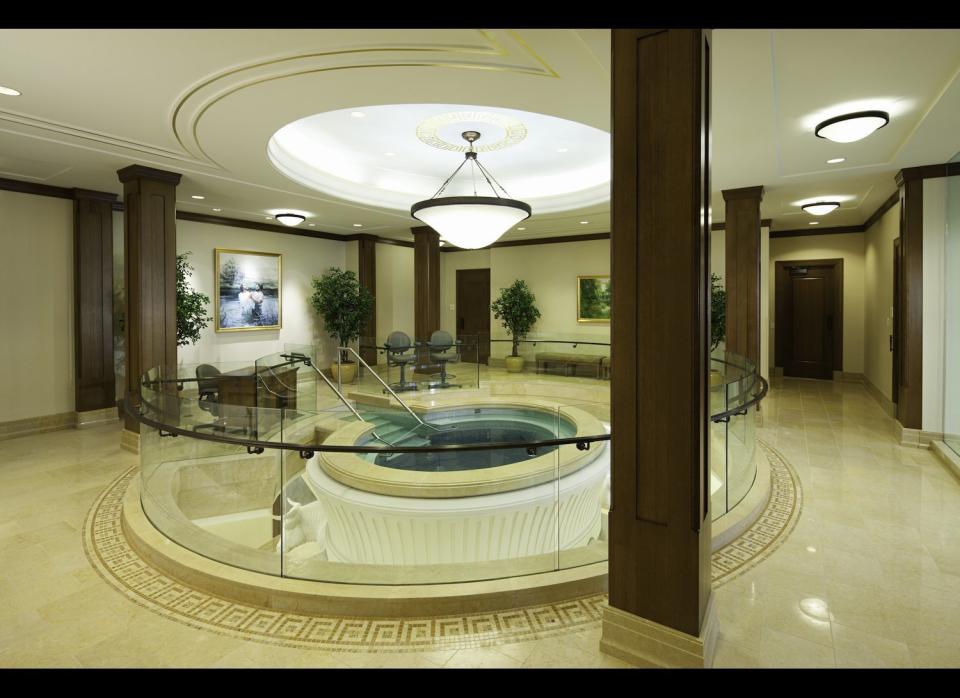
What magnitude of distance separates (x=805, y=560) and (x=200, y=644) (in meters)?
3.79

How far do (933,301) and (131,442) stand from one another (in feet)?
31.7

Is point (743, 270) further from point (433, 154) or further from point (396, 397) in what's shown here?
point (396, 397)

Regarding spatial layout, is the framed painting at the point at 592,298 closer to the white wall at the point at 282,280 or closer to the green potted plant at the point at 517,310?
the green potted plant at the point at 517,310

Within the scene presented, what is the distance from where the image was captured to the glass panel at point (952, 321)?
6098 mm

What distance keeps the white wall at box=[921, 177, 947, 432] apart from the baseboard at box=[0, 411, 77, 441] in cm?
1123

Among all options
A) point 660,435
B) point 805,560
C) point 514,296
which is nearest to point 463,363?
point 514,296

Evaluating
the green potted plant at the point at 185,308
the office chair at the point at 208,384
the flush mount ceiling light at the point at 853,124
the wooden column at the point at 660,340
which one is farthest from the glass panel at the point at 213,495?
the flush mount ceiling light at the point at 853,124

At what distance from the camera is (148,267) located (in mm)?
6543

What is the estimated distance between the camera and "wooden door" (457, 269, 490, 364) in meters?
15.3

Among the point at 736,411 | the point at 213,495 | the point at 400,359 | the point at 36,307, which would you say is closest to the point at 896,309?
the point at 736,411

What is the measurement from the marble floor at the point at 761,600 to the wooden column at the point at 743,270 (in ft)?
8.58

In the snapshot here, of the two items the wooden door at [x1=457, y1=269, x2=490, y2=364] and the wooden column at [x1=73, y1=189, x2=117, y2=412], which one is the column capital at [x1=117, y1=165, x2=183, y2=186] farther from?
the wooden door at [x1=457, y1=269, x2=490, y2=364]

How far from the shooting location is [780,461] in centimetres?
597
